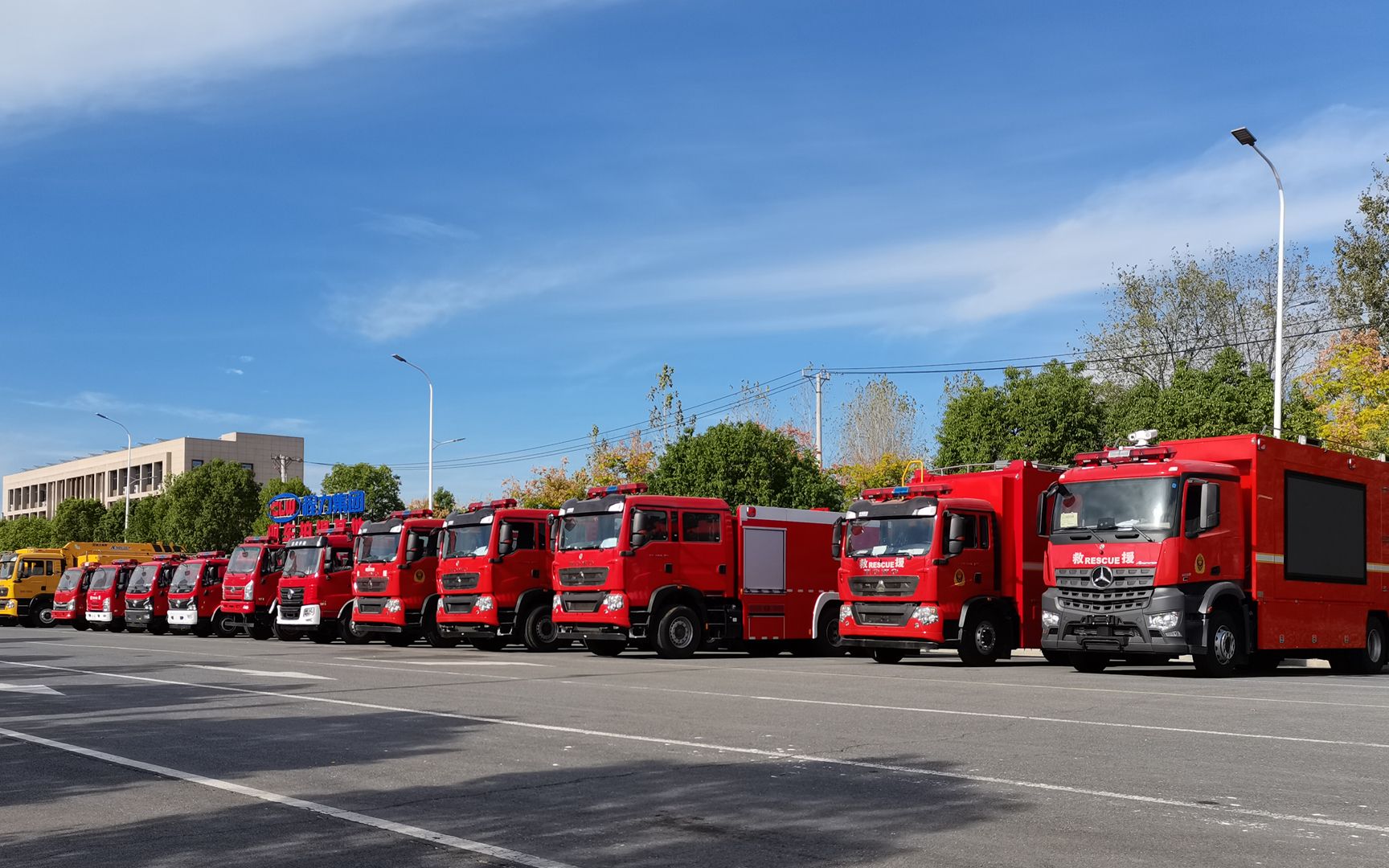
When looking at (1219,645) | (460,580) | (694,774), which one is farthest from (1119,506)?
(460,580)

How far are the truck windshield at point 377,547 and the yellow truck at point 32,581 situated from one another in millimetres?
20963

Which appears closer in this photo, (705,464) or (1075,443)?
(705,464)

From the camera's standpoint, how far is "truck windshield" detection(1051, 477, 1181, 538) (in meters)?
16.9

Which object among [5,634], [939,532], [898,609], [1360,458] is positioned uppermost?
[1360,458]

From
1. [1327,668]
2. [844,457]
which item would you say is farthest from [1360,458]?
[844,457]

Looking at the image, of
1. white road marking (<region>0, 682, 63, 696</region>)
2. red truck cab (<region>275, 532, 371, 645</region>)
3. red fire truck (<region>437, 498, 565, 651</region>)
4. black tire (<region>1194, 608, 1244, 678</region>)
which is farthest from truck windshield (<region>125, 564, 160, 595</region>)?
black tire (<region>1194, 608, 1244, 678</region>)

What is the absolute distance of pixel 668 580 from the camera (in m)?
22.4

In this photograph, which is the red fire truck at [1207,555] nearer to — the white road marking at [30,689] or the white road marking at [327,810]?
the white road marking at [327,810]

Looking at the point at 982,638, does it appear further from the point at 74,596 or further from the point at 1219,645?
the point at 74,596

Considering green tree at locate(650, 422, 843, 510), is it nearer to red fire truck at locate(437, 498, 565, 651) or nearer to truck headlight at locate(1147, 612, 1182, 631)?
red fire truck at locate(437, 498, 565, 651)

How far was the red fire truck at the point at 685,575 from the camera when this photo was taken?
22.0 metres

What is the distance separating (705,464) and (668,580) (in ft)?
76.0

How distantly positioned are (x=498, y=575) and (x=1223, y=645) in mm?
13679

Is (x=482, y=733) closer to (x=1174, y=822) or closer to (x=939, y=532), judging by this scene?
(x=1174, y=822)
